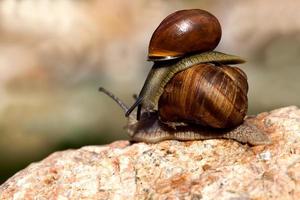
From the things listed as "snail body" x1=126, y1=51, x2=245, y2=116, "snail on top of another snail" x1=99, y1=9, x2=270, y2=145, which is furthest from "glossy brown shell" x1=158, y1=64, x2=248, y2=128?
"snail body" x1=126, y1=51, x2=245, y2=116

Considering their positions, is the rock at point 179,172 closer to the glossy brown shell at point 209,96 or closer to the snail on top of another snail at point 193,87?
the snail on top of another snail at point 193,87

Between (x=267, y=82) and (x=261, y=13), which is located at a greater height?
(x=261, y=13)

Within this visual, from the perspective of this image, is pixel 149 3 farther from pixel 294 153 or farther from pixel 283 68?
pixel 294 153

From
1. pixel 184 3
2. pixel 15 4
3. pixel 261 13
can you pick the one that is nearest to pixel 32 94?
pixel 15 4

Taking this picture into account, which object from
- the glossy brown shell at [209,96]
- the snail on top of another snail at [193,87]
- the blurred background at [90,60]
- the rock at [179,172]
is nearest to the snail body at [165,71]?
the snail on top of another snail at [193,87]

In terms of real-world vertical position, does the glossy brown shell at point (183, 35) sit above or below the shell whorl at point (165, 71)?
above
